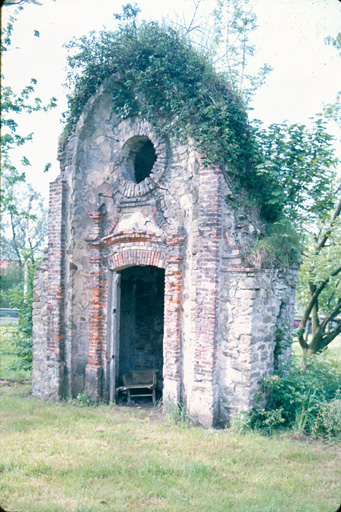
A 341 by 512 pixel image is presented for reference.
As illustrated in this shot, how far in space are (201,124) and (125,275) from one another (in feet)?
15.6

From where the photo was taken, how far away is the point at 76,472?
5.44m

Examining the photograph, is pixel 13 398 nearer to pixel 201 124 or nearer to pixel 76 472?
pixel 76 472

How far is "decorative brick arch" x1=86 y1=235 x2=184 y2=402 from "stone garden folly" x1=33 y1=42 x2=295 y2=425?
0.02 meters

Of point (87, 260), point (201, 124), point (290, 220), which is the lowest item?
point (87, 260)

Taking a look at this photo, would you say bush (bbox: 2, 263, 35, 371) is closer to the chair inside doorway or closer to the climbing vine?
the chair inside doorway

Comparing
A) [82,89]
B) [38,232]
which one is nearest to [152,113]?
[82,89]

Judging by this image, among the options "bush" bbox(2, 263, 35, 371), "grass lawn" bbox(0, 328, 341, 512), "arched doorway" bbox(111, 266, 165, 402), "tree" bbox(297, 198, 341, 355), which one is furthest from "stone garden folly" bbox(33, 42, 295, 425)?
"tree" bbox(297, 198, 341, 355)

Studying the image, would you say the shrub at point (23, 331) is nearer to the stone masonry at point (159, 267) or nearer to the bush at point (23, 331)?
the bush at point (23, 331)

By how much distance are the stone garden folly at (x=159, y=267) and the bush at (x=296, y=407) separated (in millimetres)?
279

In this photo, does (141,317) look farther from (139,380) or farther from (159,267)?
(159,267)

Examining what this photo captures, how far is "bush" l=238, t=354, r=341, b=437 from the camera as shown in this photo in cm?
701

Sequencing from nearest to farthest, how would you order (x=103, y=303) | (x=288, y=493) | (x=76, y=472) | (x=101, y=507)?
(x=101, y=507)
(x=288, y=493)
(x=76, y=472)
(x=103, y=303)

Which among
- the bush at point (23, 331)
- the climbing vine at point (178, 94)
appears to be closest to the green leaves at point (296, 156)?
the climbing vine at point (178, 94)

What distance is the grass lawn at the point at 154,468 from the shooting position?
15.7 ft
